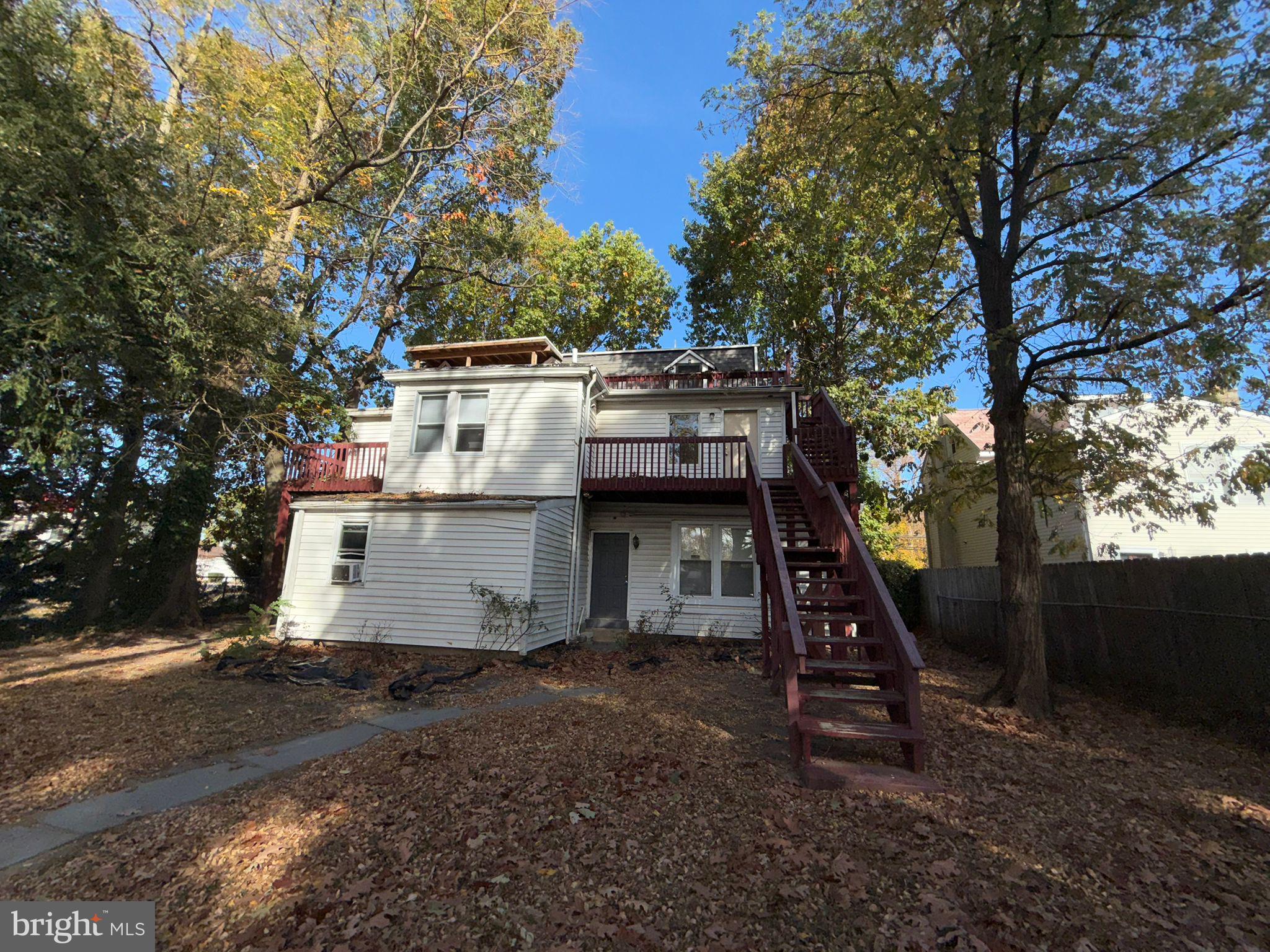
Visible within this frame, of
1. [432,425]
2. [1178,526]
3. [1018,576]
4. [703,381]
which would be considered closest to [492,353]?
[432,425]

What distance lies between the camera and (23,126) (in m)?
6.27

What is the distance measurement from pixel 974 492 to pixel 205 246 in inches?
510

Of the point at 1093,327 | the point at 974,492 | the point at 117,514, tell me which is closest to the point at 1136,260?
the point at 1093,327

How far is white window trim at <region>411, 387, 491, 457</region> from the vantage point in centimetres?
1273

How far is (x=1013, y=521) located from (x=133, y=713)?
10.5 meters

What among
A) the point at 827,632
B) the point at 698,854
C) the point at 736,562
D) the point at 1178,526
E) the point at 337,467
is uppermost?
the point at 337,467

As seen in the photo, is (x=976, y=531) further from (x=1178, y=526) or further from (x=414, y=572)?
(x=414, y=572)

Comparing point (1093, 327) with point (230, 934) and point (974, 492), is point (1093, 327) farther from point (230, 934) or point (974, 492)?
point (230, 934)

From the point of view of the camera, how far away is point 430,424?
13031 millimetres

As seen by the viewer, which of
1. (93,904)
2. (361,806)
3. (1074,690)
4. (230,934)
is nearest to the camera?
(230,934)

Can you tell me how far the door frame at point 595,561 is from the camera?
12641 millimetres

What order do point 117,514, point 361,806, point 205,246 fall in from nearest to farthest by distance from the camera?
point 361,806
point 205,246
point 117,514

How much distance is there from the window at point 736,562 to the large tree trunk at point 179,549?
41.0 ft

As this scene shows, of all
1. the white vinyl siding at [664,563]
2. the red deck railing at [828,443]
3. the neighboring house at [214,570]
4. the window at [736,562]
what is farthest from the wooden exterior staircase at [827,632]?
the neighboring house at [214,570]
